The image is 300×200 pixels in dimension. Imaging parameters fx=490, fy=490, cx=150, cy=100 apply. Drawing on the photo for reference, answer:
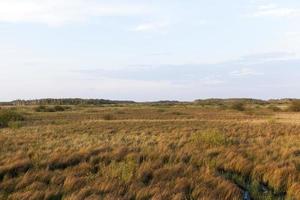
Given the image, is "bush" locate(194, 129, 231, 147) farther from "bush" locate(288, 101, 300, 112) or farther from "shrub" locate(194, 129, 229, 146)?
"bush" locate(288, 101, 300, 112)

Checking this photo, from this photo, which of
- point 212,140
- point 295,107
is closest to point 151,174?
point 212,140

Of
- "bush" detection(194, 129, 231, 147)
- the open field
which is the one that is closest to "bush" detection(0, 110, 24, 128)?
"bush" detection(194, 129, 231, 147)

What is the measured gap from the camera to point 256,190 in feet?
29.7

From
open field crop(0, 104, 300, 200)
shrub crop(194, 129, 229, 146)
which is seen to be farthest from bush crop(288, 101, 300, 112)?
open field crop(0, 104, 300, 200)

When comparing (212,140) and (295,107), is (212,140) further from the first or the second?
(295,107)

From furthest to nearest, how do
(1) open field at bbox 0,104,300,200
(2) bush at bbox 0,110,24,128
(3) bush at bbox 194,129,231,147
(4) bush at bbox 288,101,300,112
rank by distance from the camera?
(4) bush at bbox 288,101,300,112 → (2) bush at bbox 0,110,24,128 → (3) bush at bbox 194,129,231,147 → (1) open field at bbox 0,104,300,200

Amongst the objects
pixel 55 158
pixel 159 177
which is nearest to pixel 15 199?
pixel 159 177

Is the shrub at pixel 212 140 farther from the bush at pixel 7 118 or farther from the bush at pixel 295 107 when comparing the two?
the bush at pixel 295 107

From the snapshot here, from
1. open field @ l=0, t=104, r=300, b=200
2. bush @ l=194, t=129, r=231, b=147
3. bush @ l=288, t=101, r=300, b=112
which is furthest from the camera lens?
bush @ l=288, t=101, r=300, b=112

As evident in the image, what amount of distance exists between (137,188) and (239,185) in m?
2.26

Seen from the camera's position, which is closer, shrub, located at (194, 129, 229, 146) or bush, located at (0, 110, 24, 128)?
shrub, located at (194, 129, 229, 146)

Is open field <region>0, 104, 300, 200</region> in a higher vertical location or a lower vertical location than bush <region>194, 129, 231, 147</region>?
lower

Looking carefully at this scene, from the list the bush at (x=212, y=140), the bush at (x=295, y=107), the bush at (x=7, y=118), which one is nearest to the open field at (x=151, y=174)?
the bush at (x=212, y=140)

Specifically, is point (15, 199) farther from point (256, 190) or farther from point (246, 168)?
point (246, 168)
